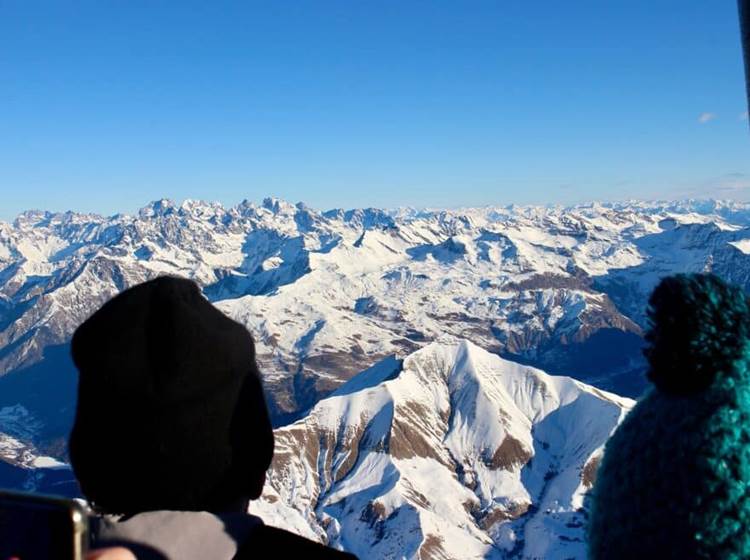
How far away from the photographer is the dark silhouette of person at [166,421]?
11.1 ft

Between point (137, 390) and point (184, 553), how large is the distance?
0.97 m

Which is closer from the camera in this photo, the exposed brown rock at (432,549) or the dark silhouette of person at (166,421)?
the dark silhouette of person at (166,421)

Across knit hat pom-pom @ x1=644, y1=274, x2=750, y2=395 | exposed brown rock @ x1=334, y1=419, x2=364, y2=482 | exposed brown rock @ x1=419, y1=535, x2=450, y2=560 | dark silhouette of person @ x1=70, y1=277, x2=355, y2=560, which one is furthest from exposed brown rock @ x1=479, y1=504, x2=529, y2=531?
knit hat pom-pom @ x1=644, y1=274, x2=750, y2=395

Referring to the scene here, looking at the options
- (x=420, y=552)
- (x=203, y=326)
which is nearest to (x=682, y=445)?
(x=203, y=326)

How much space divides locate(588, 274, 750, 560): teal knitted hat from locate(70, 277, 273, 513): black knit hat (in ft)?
8.02

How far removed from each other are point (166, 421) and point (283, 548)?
3.38 feet

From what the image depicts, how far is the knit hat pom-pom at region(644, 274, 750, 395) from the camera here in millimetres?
2422

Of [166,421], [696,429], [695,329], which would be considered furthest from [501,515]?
[695,329]

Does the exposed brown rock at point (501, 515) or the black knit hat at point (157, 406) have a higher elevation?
the black knit hat at point (157, 406)

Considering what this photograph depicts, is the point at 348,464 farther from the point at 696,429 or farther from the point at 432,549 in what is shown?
the point at 696,429

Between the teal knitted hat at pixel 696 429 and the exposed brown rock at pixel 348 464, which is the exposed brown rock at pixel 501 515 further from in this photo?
the teal knitted hat at pixel 696 429

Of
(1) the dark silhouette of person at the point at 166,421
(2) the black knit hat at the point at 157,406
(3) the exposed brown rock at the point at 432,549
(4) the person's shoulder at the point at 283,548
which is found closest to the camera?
(4) the person's shoulder at the point at 283,548

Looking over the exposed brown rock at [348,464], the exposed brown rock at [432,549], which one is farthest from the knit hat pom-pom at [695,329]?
the exposed brown rock at [348,464]

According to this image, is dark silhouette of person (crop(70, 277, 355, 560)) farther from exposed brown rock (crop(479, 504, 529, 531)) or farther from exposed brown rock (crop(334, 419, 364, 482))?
exposed brown rock (crop(334, 419, 364, 482))
